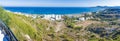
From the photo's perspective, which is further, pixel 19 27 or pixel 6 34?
pixel 19 27

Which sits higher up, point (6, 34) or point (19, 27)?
point (6, 34)

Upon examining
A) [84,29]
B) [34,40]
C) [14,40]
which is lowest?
[84,29]

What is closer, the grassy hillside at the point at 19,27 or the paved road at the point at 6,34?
the paved road at the point at 6,34

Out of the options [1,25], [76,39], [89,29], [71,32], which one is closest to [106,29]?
[89,29]

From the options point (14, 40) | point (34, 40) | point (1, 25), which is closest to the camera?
point (14, 40)

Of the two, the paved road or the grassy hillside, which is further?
the grassy hillside

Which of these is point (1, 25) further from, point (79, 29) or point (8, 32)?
point (79, 29)

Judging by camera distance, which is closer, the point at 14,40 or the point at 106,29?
the point at 14,40

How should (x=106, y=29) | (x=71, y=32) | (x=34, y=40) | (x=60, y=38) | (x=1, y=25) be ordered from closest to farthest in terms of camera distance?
(x=1, y=25) → (x=34, y=40) → (x=60, y=38) → (x=71, y=32) → (x=106, y=29)

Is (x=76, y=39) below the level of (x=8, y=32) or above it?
below

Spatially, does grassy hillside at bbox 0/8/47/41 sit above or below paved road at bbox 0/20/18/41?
below

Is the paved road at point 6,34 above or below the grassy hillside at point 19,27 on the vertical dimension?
above
